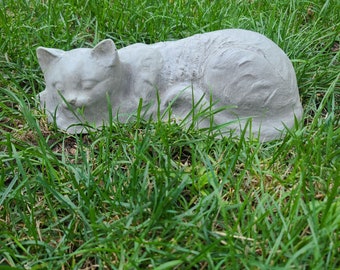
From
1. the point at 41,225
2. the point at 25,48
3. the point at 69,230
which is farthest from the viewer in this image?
the point at 25,48

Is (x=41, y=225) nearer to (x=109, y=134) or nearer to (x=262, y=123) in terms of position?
(x=109, y=134)

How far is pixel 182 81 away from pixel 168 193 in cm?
61

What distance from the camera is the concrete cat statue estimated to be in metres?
2.09

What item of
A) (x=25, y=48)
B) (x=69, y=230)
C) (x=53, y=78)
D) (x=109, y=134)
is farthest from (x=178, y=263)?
(x=25, y=48)

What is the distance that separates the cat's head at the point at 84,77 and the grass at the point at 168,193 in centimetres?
12

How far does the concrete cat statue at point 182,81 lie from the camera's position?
2088mm

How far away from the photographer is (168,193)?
1.76 m

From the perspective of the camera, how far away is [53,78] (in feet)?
7.00

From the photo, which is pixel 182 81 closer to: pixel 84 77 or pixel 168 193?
pixel 84 77

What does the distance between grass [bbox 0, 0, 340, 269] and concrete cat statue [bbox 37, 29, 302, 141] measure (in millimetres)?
95

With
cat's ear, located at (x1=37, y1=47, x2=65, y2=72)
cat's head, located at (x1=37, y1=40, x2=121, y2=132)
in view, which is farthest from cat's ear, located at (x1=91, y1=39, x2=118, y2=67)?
cat's ear, located at (x1=37, y1=47, x2=65, y2=72)

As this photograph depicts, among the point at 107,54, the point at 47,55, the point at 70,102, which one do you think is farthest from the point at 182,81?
the point at 47,55

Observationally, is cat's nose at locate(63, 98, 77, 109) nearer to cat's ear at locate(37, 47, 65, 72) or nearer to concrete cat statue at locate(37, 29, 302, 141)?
concrete cat statue at locate(37, 29, 302, 141)

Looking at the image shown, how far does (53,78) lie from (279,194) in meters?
1.05
